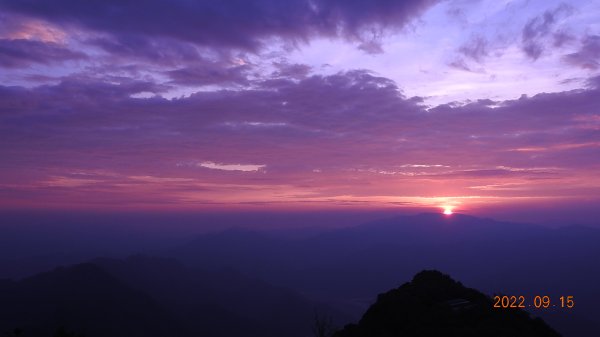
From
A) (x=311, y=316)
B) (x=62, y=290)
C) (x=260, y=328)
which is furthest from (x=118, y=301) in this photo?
(x=311, y=316)

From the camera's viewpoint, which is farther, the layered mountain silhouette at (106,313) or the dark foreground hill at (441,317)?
the layered mountain silhouette at (106,313)

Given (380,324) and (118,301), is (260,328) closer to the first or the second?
(118,301)

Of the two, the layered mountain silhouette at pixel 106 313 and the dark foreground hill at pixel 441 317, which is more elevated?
the dark foreground hill at pixel 441 317

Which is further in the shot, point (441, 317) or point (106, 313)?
point (106, 313)

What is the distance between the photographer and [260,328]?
541 feet

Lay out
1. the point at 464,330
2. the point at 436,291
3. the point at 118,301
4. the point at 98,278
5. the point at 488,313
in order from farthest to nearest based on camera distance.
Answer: the point at 98,278 < the point at 118,301 < the point at 436,291 < the point at 488,313 < the point at 464,330

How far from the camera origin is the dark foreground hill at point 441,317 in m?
33.5

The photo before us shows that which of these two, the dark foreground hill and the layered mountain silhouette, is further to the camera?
the layered mountain silhouette

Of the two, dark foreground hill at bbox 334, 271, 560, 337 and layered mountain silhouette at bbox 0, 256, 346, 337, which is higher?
dark foreground hill at bbox 334, 271, 560, 337

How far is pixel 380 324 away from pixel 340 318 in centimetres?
16332

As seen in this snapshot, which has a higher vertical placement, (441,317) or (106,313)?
(441,317)

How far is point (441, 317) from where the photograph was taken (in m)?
35.9

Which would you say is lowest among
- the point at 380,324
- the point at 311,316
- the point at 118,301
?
the point at 311,316

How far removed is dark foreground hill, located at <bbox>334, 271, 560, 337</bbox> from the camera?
110 feet
